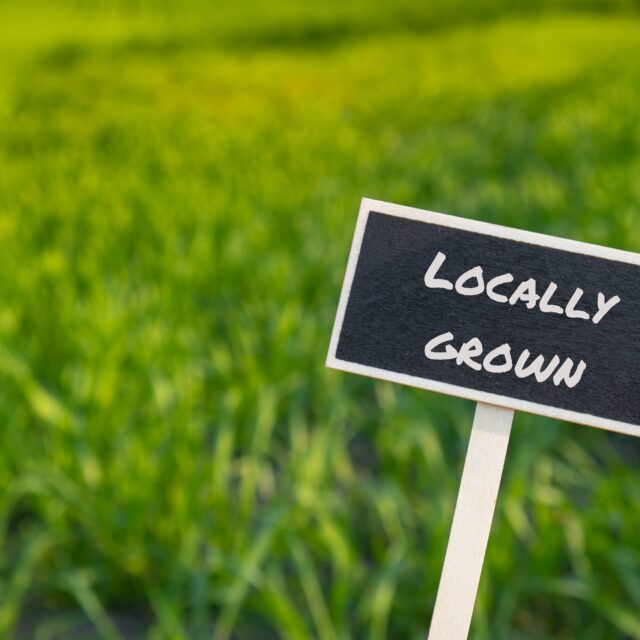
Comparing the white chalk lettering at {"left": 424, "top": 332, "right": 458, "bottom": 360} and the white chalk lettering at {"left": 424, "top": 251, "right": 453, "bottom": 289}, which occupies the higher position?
the white chalk lettering at {"left": 424, "top": 251, "right": 453, "bottom": 289}

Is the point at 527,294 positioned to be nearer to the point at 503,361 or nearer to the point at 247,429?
the point at 503,361

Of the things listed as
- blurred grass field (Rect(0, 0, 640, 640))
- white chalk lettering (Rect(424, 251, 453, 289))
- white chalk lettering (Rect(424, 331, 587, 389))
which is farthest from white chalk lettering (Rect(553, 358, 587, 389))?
blurred grass field (Rect(0, 0, 640, 640))

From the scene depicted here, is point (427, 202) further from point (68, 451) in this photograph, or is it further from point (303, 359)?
point (68, 451)

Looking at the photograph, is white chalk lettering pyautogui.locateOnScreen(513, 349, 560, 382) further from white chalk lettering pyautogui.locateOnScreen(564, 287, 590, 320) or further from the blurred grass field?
the blurred grass field

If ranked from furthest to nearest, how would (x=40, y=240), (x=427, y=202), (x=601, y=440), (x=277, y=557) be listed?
(x=427, y=202)
(x=40, y=240)
(x=601, y=440)
(x=277, y=557)

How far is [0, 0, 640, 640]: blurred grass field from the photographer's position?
1398mm

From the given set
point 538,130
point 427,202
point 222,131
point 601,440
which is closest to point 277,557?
point 601,440

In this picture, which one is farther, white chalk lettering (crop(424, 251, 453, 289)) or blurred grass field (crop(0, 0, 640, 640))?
blurred grass field (crop(0, 0, 640, 640))

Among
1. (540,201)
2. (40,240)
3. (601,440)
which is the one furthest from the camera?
(540,201)

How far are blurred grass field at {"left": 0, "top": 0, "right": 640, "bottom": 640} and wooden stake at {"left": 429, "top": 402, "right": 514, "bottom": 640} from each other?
0.54m

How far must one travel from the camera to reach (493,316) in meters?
0.73

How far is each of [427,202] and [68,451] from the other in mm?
2192

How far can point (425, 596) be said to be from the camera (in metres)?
1.38

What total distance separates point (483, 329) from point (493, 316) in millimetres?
13
